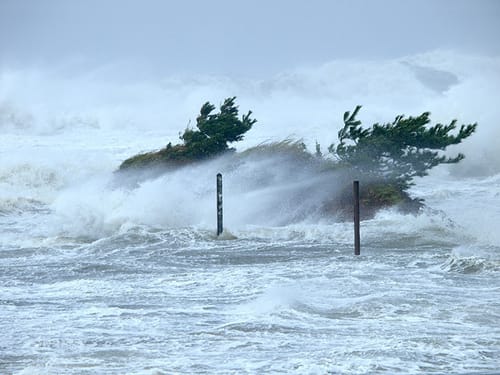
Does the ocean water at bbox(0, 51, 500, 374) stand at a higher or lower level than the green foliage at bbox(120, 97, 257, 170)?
lower

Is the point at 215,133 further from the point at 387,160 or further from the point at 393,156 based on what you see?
the point at 393,156

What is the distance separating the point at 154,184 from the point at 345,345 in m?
14.5

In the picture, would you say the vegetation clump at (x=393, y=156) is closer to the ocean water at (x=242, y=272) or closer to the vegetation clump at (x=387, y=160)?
the vegetation clump at (x=387, y=160)

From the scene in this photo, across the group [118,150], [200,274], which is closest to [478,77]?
[118,150]

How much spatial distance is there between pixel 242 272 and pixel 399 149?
28.1ft

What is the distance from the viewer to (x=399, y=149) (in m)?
23.0

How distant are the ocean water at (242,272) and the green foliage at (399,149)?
100 centimetres

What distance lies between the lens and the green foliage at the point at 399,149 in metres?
22.8

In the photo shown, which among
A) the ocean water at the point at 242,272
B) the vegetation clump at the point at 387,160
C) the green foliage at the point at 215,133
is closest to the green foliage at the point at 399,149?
the vegetation clump at the point at 387,160

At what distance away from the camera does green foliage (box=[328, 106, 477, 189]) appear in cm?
2284

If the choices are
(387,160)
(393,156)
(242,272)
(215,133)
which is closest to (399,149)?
(393,156)

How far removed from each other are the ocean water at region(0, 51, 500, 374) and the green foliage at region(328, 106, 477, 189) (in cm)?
100

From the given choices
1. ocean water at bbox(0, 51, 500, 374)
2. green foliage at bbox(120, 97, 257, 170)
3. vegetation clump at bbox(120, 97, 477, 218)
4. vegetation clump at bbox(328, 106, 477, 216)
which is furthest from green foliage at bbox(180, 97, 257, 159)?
vegetation clump at bbox(328, 106, 477, 216)

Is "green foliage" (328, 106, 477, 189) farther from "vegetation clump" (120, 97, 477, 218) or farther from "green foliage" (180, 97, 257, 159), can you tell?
"green foliage" (180, 97, 257, 159)
